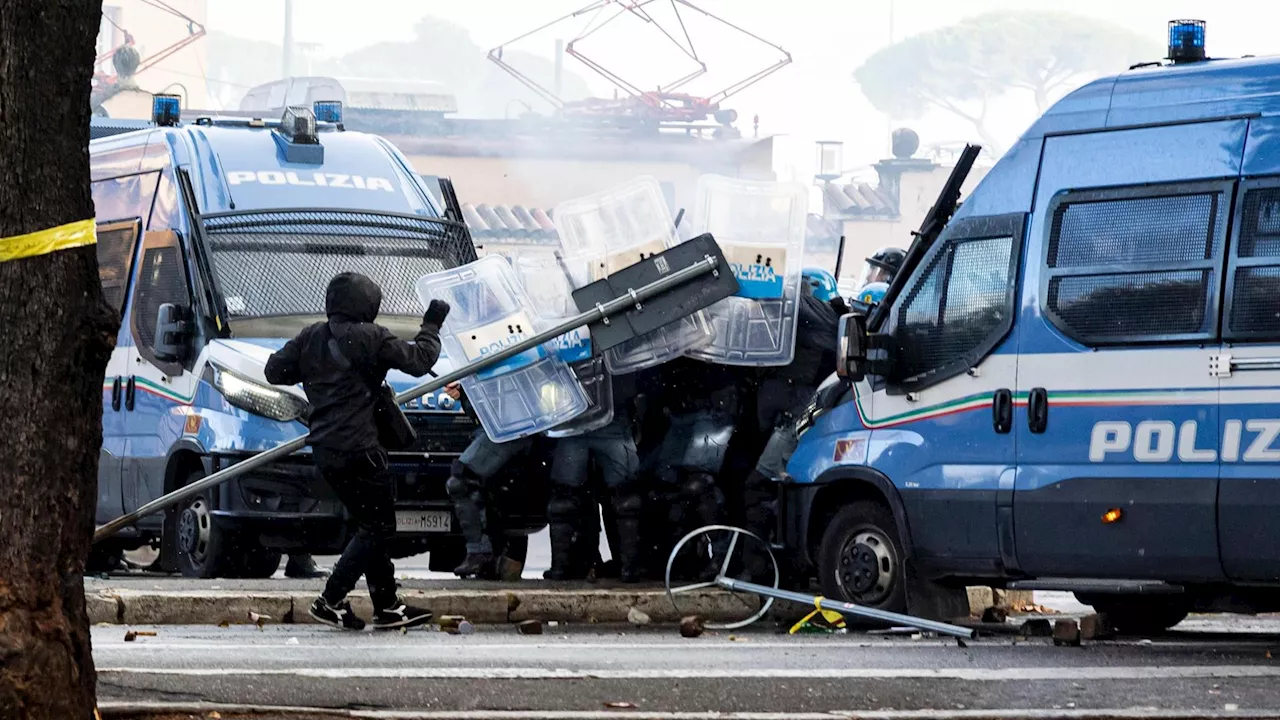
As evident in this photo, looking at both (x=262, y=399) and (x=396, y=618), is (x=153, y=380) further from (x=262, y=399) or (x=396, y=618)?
(x=396, y=618)

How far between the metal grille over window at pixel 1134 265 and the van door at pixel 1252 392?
12 centimetres

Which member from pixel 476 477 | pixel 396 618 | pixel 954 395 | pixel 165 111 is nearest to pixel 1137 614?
pixel 954 395

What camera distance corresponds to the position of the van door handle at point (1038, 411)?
9.68 metres

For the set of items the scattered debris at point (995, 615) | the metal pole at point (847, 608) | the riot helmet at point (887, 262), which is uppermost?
the riot helmet at point (887, 262)

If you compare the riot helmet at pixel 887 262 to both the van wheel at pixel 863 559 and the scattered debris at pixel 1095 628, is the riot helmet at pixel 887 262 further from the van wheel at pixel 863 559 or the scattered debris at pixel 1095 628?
the scattered debris at pixel 1095 628

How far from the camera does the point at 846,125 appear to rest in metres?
92.8

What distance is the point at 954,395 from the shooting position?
398 inches

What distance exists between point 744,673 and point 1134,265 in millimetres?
2651

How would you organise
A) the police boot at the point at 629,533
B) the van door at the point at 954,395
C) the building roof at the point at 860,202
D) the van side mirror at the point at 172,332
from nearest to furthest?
the van door at the point at 954,395, the police boot at the point at 629,533, the van side mirror at the point at 172,332, the building roof at the point at 860,202

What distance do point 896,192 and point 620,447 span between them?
4323cm

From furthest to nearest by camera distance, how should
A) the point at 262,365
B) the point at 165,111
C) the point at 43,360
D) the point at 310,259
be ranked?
the point at 165,111 → the point at 310,259 → the point at 262,365 → the point at 43,360

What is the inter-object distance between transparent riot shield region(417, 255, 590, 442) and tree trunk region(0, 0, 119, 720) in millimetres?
5574

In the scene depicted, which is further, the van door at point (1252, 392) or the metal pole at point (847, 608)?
the metal pole at point (847, 608)

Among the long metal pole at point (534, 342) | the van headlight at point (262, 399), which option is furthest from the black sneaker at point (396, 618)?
the van headlight at point (262, 399)
